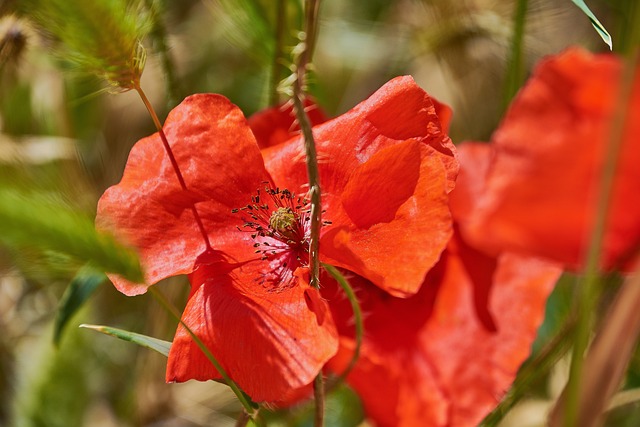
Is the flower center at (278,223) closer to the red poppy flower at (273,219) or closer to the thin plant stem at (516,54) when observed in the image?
the red poppy flower at (273,219)

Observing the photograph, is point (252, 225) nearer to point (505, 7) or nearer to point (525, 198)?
point (525, 198)

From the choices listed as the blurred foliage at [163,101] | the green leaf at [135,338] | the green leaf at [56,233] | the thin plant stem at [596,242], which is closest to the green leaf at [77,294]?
the blurred foliage at [163,101]

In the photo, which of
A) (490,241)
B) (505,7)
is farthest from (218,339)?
(505,7)

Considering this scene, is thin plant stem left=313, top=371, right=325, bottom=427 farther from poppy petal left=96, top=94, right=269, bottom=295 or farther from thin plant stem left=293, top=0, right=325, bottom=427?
poppy petal left=96, top=94, right=269, bottom=295

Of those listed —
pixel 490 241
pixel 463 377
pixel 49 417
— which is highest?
pixel 490 241

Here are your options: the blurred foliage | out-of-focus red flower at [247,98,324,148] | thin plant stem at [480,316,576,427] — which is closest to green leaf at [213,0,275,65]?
the blurred foliage
